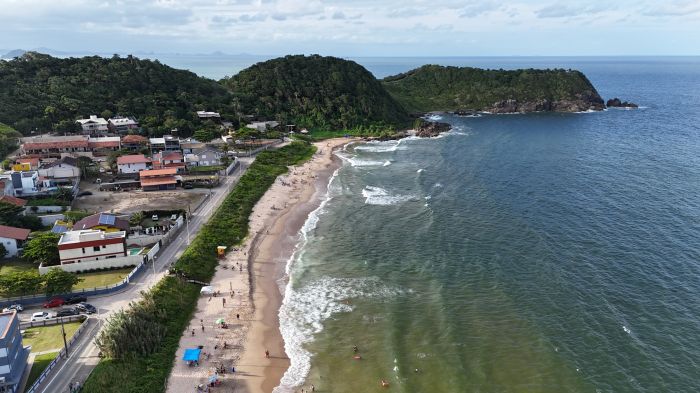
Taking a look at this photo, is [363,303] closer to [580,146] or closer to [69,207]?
[69,207]

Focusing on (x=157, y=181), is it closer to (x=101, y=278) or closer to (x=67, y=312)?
(x=101, y=278)

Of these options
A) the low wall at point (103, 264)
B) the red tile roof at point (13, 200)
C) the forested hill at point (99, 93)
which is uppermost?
the forested hill at point (99, 93)

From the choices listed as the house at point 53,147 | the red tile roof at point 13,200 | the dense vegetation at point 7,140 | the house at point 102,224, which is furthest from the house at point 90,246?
the dense vegetation at point 7,140

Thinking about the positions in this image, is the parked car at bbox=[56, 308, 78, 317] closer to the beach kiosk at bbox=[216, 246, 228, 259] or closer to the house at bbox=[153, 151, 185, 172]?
the beach kiosk at bbox=[216, 246, 228, 259]

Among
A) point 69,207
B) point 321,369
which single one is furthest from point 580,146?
point 69,207

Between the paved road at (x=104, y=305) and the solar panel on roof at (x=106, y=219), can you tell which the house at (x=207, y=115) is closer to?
the paved road at (x=104, y=305)

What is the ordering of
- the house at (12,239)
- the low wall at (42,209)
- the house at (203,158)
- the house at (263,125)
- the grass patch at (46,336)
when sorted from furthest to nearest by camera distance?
the house at (263,125), the house at (203,158), the low wall at (42,209), the house at (12,239), the grass patch at (46,336)

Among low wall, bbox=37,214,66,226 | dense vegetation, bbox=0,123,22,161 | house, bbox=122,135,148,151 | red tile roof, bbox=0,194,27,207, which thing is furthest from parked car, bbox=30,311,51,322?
dense vegetation, bbox=0,123,22,161
